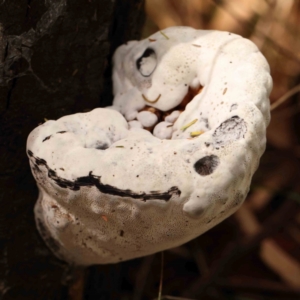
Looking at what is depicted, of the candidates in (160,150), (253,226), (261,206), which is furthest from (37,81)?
(261,206)

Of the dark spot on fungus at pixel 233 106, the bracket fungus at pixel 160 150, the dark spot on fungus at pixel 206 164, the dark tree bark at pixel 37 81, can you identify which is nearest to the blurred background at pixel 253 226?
the dark tree bark at pixel 37 81

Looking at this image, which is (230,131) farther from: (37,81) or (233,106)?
(37,81)

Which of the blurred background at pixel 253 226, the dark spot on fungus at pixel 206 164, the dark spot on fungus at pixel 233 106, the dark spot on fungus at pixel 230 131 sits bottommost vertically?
the blurred background at pixel 253 226

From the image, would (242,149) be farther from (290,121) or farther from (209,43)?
(290,121)

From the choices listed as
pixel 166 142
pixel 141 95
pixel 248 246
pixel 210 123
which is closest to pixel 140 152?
pixel 166 142

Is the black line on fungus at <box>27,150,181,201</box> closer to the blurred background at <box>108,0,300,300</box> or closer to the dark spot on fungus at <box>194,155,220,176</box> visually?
the dark spot on fungus at <box>194,155,220,176</box>

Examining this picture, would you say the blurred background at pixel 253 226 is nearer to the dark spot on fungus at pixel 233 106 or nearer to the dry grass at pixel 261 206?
the dry grass at pixel 261 206

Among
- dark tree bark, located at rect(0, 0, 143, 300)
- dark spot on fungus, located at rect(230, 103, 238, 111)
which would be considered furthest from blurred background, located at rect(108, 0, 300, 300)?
dark spot on fungus, located at rect(230, 103, 238, 111)
